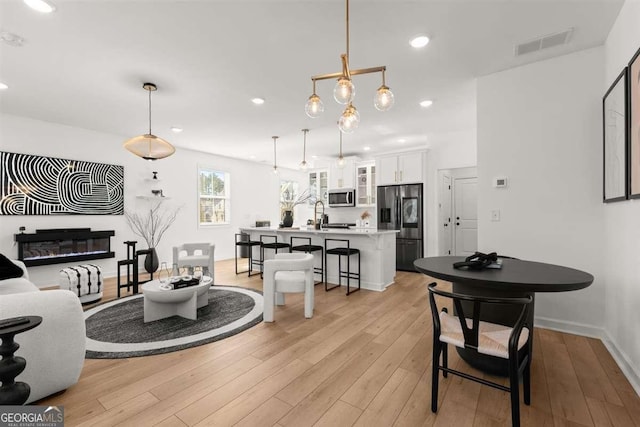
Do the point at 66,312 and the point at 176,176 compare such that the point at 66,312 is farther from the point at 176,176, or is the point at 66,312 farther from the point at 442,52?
the point at 176,176

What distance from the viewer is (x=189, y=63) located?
114 inches

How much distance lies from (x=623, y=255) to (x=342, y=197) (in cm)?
521

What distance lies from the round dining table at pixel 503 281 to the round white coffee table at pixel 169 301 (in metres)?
2.35

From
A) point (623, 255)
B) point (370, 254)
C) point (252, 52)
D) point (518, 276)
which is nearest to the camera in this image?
point (518, 276)

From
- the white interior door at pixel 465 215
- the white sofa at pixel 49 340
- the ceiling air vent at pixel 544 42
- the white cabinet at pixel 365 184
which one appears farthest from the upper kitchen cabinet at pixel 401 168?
the white sofa at pixel 49 340

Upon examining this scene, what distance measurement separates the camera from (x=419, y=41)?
2.53 m

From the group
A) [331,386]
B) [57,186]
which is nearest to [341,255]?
[331,386]

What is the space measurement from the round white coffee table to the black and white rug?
6 centimetres

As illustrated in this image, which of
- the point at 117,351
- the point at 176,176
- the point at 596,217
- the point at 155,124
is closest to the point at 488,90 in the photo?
the point at 596,217

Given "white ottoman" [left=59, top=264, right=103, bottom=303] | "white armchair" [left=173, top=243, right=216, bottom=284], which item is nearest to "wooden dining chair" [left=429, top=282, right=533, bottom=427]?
"white armchair" [left=173, top=243, right=216, bottom=284]

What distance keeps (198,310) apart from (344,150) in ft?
16.4

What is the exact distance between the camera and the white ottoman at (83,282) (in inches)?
141

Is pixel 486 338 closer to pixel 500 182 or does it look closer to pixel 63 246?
pixel 500 182

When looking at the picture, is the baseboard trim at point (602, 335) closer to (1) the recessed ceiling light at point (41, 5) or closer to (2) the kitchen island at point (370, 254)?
(2) the kitchen island at point (370, 254)
